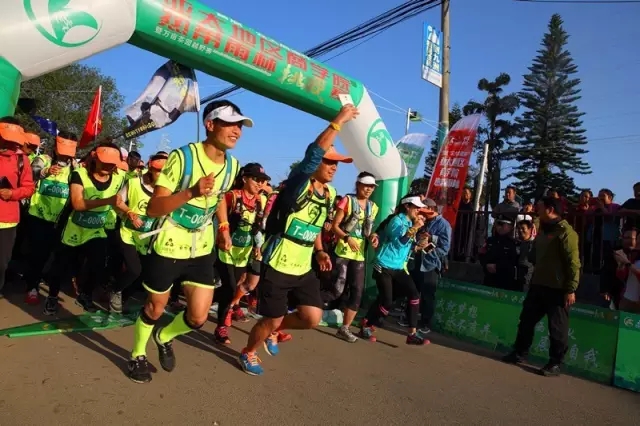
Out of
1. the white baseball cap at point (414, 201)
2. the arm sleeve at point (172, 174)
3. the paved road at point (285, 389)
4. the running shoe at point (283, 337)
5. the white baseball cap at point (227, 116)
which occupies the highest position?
the white baseball cap at point (227, 116)

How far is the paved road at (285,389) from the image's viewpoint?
333cm

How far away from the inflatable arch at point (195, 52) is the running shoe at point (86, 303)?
6.98 feet

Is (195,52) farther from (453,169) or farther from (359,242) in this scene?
(453,169)

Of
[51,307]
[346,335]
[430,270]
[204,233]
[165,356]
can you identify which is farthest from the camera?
[430,270]

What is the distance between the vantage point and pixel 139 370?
12.4 ft

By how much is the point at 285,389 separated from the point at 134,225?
7.66 feet

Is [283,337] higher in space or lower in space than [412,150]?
lower

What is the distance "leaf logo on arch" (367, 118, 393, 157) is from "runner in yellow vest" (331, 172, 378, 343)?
7.60 feet

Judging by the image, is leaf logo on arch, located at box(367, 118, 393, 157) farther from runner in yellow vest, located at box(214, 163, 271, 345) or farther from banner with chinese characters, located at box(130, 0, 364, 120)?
runner in yellow vest, located at box(214, 163, 271, 345)

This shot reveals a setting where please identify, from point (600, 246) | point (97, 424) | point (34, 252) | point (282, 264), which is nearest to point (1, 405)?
point (97, 424)

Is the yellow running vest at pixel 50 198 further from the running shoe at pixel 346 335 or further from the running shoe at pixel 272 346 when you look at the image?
the running shoe at pixel 346 335

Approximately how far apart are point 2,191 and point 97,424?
2.18m

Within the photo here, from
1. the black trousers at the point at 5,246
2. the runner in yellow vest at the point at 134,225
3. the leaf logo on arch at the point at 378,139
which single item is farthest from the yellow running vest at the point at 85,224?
the leaf logo on arch at the point at 378,139

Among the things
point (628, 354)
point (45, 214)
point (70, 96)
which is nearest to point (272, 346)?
point (45, 214)
